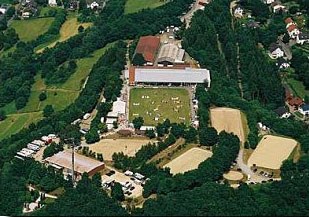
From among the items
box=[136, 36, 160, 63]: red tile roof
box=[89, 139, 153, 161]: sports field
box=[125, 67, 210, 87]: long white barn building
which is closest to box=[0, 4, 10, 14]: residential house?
box=[136, 36, 160, 63]: red tile roof

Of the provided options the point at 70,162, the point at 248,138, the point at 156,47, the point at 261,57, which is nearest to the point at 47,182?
the point at 70,162

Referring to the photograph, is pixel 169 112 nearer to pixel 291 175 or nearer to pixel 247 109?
pixel 247 109

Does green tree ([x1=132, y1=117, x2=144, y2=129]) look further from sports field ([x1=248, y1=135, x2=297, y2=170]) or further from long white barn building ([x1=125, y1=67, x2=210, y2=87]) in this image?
→ sports field ([x1=248, y1=135, x2=297, y2=170])

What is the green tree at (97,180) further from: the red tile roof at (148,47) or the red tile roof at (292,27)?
the red tile roof at (292,27)

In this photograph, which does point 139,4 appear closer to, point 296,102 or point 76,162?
point 296,102

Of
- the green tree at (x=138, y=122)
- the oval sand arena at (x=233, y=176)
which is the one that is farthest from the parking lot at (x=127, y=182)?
the green tree at (x=138, y=122)
